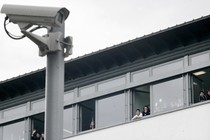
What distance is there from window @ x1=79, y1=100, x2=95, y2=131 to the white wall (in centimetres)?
203

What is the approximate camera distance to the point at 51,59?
25.2 ft

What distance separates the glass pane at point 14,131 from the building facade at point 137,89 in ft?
0.16

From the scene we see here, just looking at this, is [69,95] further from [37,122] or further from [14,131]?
[14,131]

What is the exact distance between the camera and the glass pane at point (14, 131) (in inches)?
1356

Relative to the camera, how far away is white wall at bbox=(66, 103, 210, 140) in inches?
1040

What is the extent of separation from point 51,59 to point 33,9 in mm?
561

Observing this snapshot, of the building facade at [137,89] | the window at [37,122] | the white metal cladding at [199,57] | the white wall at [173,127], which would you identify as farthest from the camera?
the window at [37,122]

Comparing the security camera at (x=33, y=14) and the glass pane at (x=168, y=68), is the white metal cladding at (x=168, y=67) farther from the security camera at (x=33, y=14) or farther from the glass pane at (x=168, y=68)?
the security camera at (x=33, y=14)

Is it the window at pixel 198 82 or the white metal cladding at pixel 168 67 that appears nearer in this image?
the window at pixel 198 82

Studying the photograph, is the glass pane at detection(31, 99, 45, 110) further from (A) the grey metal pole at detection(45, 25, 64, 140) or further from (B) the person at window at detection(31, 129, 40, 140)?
(A) the grey metal pole at detection(45, 25, 64, 140)

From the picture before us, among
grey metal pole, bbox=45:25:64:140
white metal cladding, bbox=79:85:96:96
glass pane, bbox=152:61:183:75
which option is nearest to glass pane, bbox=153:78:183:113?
glass pane, bbox=152:61:183:75

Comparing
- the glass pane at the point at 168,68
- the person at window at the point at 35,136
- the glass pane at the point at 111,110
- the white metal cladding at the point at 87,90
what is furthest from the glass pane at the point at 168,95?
the person at window at the point at 35,136

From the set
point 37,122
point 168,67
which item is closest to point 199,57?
point 168,67

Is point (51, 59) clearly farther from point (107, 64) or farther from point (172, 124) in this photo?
point (107, 64)
